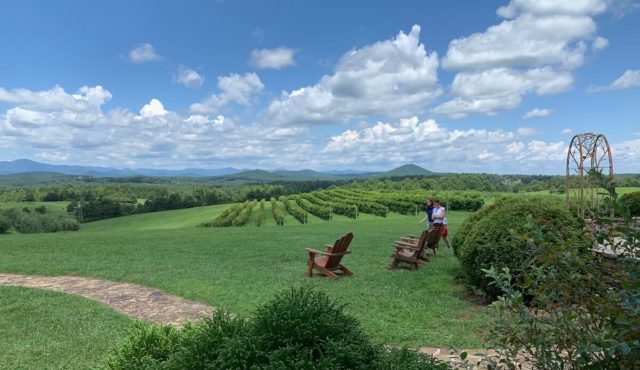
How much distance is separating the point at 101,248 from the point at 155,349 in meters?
10.5

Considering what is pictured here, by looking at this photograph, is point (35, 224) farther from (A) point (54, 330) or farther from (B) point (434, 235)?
(B) point (434, 235)

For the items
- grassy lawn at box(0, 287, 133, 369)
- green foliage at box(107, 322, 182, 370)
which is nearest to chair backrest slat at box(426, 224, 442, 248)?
grassy lawn at box(0, 287, 133, 369)

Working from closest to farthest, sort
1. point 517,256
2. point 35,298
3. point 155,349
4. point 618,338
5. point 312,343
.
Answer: point 618,338
point 312,343
point 155,349
point 517,256
point 35,298

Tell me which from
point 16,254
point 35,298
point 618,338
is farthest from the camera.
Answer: point 16,254

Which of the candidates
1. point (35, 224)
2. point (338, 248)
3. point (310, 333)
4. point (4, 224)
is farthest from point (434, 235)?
point (35, 224)

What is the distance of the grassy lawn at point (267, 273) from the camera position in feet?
18.9

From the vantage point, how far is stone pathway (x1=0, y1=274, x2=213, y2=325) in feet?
20.7

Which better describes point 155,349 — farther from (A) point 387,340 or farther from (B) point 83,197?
(B) point 83,197

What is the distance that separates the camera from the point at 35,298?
7152 mm

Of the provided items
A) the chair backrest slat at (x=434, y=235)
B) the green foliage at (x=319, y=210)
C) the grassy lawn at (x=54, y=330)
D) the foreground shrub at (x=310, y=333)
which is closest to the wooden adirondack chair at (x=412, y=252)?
the chair backrest slat at (x=434, y=235)

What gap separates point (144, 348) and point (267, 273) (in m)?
5.49

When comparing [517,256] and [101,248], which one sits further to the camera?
[101,248]

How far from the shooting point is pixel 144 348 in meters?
3.76

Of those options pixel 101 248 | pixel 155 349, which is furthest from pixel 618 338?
pixel 101 248
